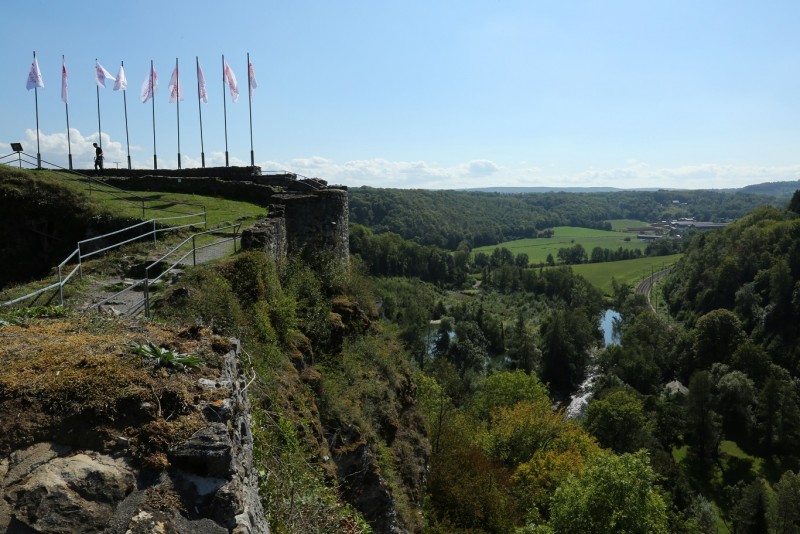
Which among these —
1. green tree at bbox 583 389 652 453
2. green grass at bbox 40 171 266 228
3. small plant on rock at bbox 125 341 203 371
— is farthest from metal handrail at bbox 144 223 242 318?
green tree at bbox 583 389 652 453

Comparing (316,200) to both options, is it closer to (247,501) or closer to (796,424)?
(247,501)

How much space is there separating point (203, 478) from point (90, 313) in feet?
14.2

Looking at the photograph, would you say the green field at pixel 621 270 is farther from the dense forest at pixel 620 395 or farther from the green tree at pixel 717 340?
the green tree at pixel 717 340

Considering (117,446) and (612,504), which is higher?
(117,446)

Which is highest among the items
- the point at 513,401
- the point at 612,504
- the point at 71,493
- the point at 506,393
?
the point at 71,493

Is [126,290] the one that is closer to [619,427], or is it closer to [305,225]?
[305,225]

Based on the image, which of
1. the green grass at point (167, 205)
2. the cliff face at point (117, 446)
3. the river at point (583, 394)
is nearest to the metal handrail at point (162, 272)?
the green grass at point (167, 205)

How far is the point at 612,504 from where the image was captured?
17266 millimetres

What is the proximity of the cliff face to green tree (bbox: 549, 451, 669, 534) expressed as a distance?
48.9 feet

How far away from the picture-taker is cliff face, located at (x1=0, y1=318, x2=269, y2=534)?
411cm

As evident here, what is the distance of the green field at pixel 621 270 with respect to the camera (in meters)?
134

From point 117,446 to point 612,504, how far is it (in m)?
16.6

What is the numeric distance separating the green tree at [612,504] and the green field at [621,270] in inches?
4485

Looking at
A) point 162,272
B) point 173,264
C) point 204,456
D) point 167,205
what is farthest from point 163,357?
point 167,205
